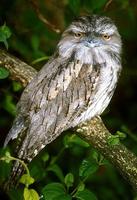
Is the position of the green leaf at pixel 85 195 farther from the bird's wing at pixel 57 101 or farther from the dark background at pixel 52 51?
the dark background at pixel 52 51

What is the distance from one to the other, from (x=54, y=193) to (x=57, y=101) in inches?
19.6

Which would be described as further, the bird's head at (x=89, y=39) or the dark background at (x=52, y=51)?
the dark background at (x=52, y=51)

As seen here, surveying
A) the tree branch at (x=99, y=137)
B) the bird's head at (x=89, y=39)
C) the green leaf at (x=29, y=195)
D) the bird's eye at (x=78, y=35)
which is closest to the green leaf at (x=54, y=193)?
the green leaf at (x=29, y=195)

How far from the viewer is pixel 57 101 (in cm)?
260

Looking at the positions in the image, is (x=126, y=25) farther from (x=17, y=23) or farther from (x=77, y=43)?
(x=77, y=43)

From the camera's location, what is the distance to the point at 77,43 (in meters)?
2.68

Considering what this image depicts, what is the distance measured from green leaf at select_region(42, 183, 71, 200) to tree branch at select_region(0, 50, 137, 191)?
30 cm

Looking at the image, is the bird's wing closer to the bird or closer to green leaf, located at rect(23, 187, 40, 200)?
the bird

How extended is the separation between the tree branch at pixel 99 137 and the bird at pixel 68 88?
8cm

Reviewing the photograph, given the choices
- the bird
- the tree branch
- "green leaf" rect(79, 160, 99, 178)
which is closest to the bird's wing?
the bird

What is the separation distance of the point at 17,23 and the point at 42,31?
279 mm

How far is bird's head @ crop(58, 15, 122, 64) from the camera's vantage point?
8.61 feet

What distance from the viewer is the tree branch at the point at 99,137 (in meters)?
2.44

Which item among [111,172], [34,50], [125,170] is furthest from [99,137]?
[111,172]
